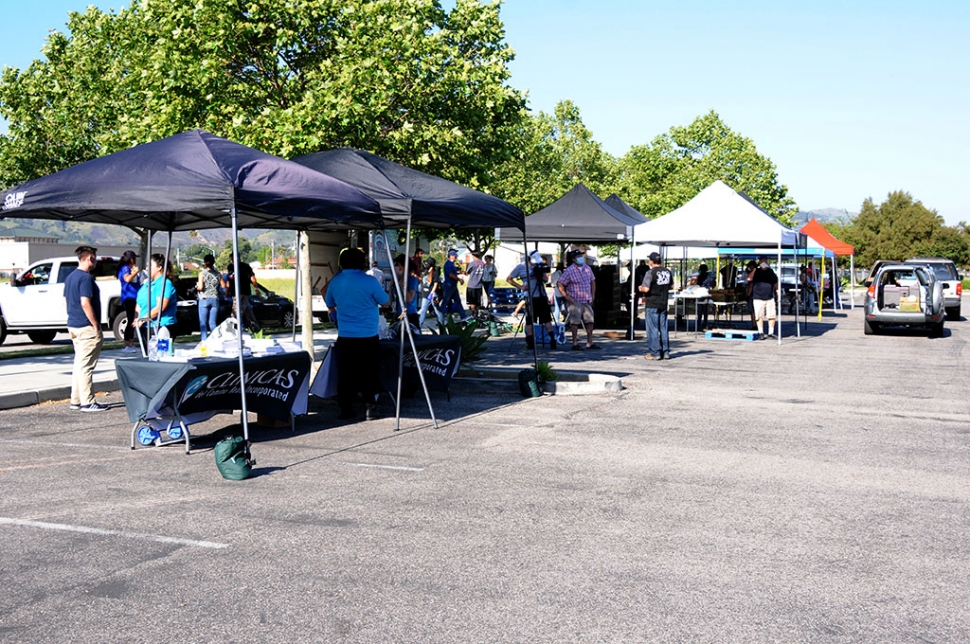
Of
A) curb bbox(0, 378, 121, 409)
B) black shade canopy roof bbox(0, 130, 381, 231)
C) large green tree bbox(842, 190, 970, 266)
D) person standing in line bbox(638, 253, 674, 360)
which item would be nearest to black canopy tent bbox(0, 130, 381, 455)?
black shade canopy roof bbox(0, 130, 381, 231)

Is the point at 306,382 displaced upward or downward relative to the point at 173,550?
upward

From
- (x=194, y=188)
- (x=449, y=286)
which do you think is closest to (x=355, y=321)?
(x=194, y=188)

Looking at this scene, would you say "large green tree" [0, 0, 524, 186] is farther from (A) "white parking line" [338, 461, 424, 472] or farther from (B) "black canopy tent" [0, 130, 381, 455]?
(A) "white parking line" [338, 461, 424, 472]

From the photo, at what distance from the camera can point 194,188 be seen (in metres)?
8.56

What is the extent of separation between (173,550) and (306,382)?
443cm

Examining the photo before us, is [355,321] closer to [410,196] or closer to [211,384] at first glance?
[410,196]

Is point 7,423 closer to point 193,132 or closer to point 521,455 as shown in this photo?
point 193,132

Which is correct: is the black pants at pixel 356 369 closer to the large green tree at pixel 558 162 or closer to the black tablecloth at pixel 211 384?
the black tablecloth at pixel 211 384

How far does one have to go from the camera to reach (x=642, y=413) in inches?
451

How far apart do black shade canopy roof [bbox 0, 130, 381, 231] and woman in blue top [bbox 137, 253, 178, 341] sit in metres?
2.49

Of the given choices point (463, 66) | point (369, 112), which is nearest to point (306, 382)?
point (369, 112)

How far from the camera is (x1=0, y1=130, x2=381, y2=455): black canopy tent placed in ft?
28.2

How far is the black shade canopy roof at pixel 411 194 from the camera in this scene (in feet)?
35.2

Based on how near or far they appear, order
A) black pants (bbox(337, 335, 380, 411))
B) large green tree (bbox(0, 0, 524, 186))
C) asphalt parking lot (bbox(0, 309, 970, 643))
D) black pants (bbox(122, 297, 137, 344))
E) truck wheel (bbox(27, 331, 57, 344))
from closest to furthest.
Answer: asphalt parking lot (bbox(0, 309, 970, 643)) < black pants (bbox(337, 335, 380, 411)) < large green tree (bbox(0, 0, 524, 186)) < black pants (bbox(122, 297, 137, 344)) < truck wheel (bbox(27, 331, 57, 344))
